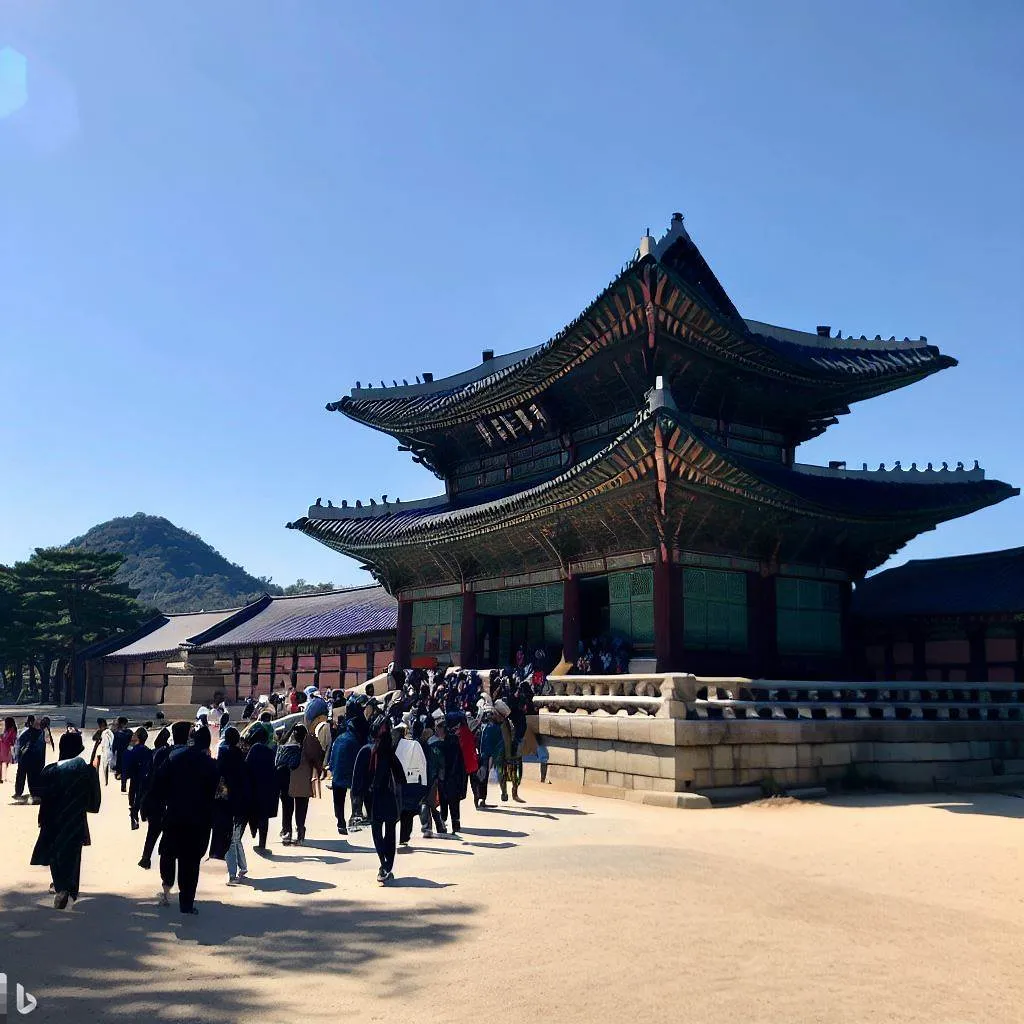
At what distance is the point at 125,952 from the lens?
7594mm

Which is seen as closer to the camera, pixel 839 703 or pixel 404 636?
pixel 839 703

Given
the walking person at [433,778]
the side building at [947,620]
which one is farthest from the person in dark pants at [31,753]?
the side building at [947,620]

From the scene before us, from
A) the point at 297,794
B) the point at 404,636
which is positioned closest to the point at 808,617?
the point at 404,636

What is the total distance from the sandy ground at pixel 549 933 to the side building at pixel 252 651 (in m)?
24.6

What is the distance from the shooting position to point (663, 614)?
22.8m

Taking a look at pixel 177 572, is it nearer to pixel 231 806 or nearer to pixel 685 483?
pixel 685 483

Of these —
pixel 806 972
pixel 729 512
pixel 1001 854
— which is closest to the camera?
pixel 806 972

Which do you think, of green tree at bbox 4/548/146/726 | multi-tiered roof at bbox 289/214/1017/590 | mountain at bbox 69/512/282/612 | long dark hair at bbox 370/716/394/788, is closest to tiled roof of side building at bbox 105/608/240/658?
green tree at bbox 4/548/146/726

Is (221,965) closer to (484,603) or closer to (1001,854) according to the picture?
(1001,854)

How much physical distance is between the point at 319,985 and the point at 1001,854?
32.9 feet

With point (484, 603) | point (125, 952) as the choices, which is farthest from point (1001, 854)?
point (484, 603)

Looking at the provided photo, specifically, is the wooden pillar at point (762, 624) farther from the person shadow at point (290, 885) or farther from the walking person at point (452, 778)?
the person shadow at point (290, 885)

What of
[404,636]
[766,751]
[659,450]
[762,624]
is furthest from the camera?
[404,636]

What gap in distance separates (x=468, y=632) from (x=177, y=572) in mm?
170900
